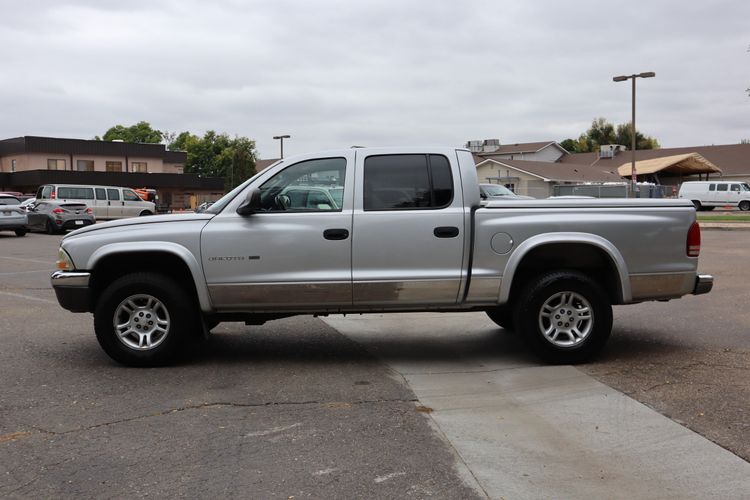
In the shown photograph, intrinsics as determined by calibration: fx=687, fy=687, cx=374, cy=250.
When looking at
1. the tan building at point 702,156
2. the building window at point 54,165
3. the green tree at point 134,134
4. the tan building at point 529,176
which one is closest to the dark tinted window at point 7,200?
the tan building at point 529,176

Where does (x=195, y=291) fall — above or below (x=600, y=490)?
above

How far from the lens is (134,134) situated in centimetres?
10281

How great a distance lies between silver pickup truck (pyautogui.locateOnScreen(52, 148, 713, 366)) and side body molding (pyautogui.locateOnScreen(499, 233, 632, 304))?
13 millimetres

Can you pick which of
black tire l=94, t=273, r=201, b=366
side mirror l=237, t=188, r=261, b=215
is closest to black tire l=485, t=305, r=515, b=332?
side mirror l=237, t=188, r=261, b=215

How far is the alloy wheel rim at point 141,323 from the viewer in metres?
6.22

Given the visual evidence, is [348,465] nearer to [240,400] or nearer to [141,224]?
[240,400]

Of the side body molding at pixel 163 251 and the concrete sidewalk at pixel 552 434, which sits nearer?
the concrete sidewalk at pixel 552 434

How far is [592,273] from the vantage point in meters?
6.73

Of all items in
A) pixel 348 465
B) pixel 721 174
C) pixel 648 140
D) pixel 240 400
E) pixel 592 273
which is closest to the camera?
pixel 348 465

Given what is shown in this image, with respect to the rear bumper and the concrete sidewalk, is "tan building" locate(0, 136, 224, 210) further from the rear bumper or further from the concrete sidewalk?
the rear bumper

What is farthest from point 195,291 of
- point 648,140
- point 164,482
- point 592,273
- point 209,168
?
point 648,140

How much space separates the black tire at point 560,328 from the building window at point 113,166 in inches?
2287

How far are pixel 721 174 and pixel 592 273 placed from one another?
5708 cm

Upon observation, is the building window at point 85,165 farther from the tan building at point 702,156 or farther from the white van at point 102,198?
the tan building at point 702,156
